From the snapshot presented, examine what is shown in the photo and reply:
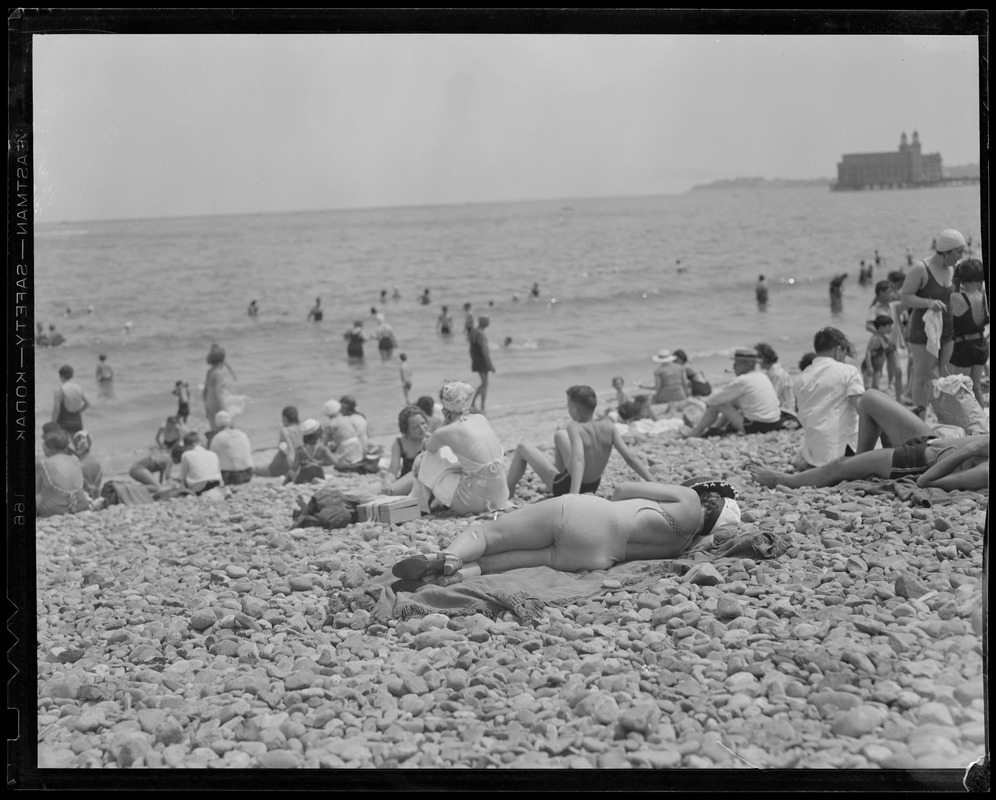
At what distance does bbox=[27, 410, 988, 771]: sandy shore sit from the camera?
4961mm

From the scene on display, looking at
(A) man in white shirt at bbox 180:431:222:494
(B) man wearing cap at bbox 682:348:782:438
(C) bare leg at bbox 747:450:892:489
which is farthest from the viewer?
(A) man in white shirt at bbox 180:431:222:494

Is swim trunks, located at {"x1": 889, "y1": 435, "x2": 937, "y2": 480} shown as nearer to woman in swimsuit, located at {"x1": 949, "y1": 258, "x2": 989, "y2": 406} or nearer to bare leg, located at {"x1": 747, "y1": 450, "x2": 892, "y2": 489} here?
bare leg, located at {"x1": 747, "y1": 450, "x2": 892, "y2": 489}

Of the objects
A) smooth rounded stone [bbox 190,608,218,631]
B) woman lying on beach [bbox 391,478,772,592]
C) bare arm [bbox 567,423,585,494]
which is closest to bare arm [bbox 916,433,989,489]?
woman lying on beach [bbox 391,478,772,592]

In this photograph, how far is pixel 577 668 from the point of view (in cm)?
543

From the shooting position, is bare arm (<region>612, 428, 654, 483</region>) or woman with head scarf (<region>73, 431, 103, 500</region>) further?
woman with head scarf (<region>73, 431, 103, 500</region>)

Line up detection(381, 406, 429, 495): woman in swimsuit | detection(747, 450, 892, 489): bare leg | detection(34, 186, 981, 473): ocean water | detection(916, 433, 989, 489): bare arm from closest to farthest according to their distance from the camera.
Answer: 1. detection(916, 433, 989, 489): bare arm
2. detection(747, 450, 892, 489): bare leg
3. detection(381, 406, 429, 495): woman in swimsuit
4. detection(34, 186, 981, 473): ocean water

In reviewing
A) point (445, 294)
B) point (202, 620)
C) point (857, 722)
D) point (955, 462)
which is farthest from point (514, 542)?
point (445, 294)

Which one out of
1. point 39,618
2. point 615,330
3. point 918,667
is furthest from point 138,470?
point 615,330

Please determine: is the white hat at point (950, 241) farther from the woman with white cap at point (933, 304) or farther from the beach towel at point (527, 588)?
the beach towel at point (527, 588)

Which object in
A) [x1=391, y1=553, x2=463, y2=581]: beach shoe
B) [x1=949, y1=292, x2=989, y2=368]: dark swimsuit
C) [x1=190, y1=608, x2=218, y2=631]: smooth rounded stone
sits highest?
[x1=949, y1=292, x2=989, y2=368]: dark swimsuit

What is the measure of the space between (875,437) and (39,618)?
19.2 feet

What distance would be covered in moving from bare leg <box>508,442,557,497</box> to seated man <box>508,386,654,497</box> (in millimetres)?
17

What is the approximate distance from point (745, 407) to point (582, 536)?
16.4ft
